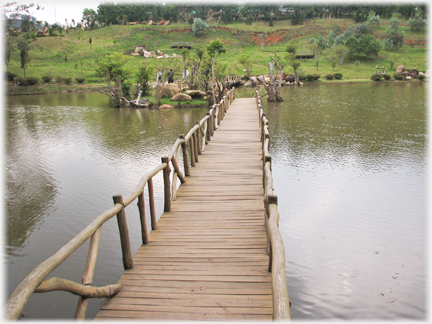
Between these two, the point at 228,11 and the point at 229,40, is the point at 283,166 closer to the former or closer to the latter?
the point at 229,40

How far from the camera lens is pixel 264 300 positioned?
3.30 metres

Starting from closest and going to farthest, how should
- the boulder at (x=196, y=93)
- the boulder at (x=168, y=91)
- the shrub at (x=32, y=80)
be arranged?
the boulder at (x=196, y=93)
the boulder at (x=168, y=91)
the shrub at (x=32, y=80)

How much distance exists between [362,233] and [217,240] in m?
3.54

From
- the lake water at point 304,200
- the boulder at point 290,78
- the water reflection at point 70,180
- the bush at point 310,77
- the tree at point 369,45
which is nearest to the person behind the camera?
the lake water at point 304,200

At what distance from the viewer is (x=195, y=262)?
407 cm

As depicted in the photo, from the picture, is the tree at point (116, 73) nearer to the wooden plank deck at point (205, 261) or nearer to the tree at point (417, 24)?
the wooden plank deck at point (205, 261)

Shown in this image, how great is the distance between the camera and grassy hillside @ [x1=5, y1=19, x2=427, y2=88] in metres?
43.6

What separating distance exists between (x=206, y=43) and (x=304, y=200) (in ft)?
196

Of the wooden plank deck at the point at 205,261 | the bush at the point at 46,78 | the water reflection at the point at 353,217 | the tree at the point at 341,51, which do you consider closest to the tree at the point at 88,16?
the bush at the point at 46,78

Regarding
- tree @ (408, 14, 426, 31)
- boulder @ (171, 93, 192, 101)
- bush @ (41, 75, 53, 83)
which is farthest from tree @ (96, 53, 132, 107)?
tree @ (408, 14, 426, 31)

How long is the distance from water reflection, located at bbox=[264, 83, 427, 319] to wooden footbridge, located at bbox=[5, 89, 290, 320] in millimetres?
1261

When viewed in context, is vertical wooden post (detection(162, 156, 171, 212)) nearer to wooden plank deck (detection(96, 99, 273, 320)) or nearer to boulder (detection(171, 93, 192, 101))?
wooden plank deck (detection(96, 99, 273, 320))

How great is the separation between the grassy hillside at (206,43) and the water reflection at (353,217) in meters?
24.6

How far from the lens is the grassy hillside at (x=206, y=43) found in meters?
43.6
